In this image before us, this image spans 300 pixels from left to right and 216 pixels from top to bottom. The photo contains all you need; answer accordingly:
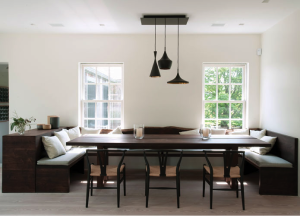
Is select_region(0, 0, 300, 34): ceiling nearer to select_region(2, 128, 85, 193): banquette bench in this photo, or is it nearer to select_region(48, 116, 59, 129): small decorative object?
select_region(48, 116, 59, 129): small decorative object

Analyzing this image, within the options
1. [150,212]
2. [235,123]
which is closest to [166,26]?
[235,123]

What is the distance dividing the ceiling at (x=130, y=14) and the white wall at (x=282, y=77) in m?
0.24

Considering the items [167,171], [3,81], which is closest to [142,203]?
[167,171]

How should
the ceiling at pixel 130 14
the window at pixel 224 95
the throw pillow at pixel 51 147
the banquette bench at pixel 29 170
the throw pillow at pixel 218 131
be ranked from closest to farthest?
the ceiling at pixel 130 14
the banquette bench at pixel 29 170
the throw pillow at pixel 51 147
the throw pillow at pixel 218 131
the window at pixel 224 95

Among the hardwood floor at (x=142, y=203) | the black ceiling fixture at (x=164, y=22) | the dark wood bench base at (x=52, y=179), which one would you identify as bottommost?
the hardwood floor at (x=142, y=203)

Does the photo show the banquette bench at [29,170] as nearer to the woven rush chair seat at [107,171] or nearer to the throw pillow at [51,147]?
the throw pillow at [51,147]

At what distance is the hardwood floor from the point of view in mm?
2703

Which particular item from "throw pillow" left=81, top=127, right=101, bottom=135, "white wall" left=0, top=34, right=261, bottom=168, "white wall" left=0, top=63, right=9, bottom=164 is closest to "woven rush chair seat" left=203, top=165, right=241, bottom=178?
"white wall" left=0, top=34, right=261, bottom=168

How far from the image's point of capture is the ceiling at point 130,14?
10.3ft

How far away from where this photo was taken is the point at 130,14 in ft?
11.6

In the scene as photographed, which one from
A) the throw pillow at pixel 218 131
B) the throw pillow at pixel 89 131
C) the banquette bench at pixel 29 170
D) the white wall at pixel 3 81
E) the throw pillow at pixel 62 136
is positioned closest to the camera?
the banquette bench at pixel 29 170

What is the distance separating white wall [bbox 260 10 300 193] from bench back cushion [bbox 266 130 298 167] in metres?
0.10

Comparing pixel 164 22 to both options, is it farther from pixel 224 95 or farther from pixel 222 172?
pixel 222 172

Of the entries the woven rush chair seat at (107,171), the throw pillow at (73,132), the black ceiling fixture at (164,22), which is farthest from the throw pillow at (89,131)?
the black ceiling fixture at (164,22)
